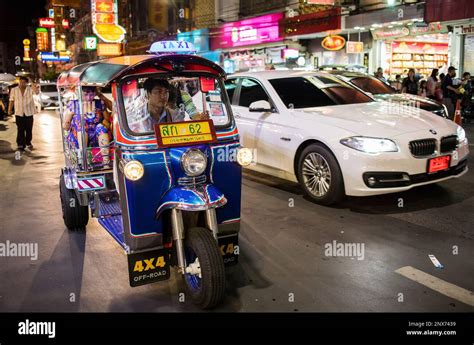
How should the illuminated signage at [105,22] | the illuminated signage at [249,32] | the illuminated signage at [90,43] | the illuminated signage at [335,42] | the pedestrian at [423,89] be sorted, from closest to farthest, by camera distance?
the pedestrian at [423,89] → the illuminated signage at [335,42] → the illuminated signage at [249,32] → the illuminated signage at [105,22] → the illuminated signage at [90,43]

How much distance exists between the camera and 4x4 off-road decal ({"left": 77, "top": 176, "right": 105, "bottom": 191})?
5207 mm

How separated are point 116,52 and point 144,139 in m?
39.1

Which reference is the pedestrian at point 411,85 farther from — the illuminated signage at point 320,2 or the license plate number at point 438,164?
the license plate number at point 438,164

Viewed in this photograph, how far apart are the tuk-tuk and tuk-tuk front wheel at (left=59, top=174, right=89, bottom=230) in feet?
5.18

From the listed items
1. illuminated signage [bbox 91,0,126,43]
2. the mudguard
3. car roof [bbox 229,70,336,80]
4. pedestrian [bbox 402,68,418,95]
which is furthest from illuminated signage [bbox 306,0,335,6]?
illuminated signage [bbox 91,0,126,43]

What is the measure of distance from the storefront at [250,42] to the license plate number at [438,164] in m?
18.0

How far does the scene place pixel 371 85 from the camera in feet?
38.5

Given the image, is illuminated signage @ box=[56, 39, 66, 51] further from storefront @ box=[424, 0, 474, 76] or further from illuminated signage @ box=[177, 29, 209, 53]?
storefront @ box=[424, 0, 474, 76]

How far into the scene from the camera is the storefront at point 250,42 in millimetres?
25719

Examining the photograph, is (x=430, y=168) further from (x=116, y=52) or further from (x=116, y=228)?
(x=116, y=52)

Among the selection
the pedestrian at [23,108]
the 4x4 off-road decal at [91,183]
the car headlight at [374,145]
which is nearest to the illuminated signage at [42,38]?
the pedestrian at [23,108]

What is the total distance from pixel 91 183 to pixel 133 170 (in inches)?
65.1

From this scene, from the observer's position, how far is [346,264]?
478 cm
